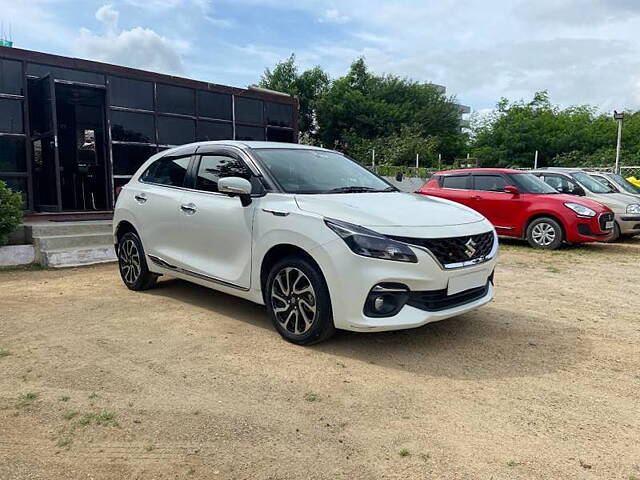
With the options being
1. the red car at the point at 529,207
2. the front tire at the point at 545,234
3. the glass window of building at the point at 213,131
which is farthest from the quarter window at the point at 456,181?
the glass window of building at the point at 213,131

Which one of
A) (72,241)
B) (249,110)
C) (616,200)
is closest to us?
(72,241)

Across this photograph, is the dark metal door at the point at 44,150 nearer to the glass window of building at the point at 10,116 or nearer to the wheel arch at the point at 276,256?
the glass window of building at the point at 10,116

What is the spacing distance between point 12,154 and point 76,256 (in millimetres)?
3344

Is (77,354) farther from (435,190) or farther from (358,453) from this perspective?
(435,190)

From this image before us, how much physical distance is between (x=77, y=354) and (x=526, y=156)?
35.8 meters

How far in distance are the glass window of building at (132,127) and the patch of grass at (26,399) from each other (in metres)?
8.86

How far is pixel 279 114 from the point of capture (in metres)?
14.6

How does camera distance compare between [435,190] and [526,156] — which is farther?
[526,156]

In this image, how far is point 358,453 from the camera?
2.70m

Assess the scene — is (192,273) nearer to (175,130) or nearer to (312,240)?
(312,240)

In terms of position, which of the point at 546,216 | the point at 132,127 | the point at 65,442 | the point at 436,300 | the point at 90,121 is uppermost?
the point at 90,121

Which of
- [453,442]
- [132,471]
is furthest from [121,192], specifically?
[453,442]

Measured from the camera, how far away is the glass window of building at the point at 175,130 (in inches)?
480

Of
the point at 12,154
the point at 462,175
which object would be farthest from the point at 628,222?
the point at 12,154
